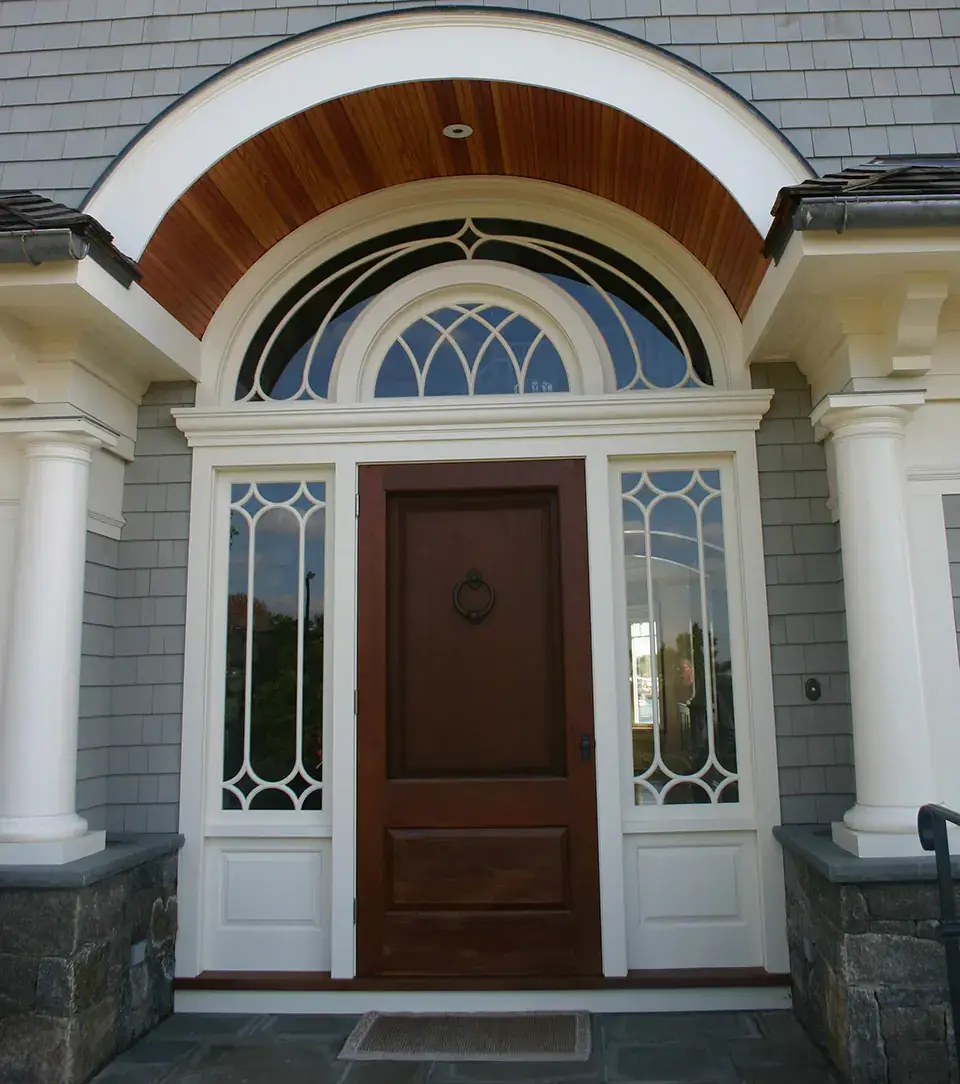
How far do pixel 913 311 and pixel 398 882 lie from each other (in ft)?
9.50

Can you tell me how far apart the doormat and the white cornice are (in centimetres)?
232

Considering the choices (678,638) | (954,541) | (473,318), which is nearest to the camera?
(954,541)

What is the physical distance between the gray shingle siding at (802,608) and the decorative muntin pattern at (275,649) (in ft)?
6.24

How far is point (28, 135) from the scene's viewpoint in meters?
3.80

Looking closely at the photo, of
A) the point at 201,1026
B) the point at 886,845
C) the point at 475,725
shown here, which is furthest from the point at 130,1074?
the point at 886,845

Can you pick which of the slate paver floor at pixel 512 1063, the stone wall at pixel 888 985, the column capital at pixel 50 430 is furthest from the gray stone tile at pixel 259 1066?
the column capital at pixel 50 430

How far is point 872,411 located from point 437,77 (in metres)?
2.07

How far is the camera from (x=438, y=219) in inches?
164

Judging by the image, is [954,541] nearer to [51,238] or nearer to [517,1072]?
[517,1072]

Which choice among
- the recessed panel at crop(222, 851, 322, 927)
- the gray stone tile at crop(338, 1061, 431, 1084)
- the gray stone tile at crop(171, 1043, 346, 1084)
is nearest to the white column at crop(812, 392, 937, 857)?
the gray stone tile at crop(338, 1061, 431, 1084)

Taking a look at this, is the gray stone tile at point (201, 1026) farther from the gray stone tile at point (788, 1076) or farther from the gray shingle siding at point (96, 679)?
the gray stone tile at point (788, 1076)

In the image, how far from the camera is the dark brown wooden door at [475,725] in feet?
11.8

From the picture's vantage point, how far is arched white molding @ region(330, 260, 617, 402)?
3967mm

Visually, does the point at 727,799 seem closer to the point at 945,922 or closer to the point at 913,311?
the point at 945,922
